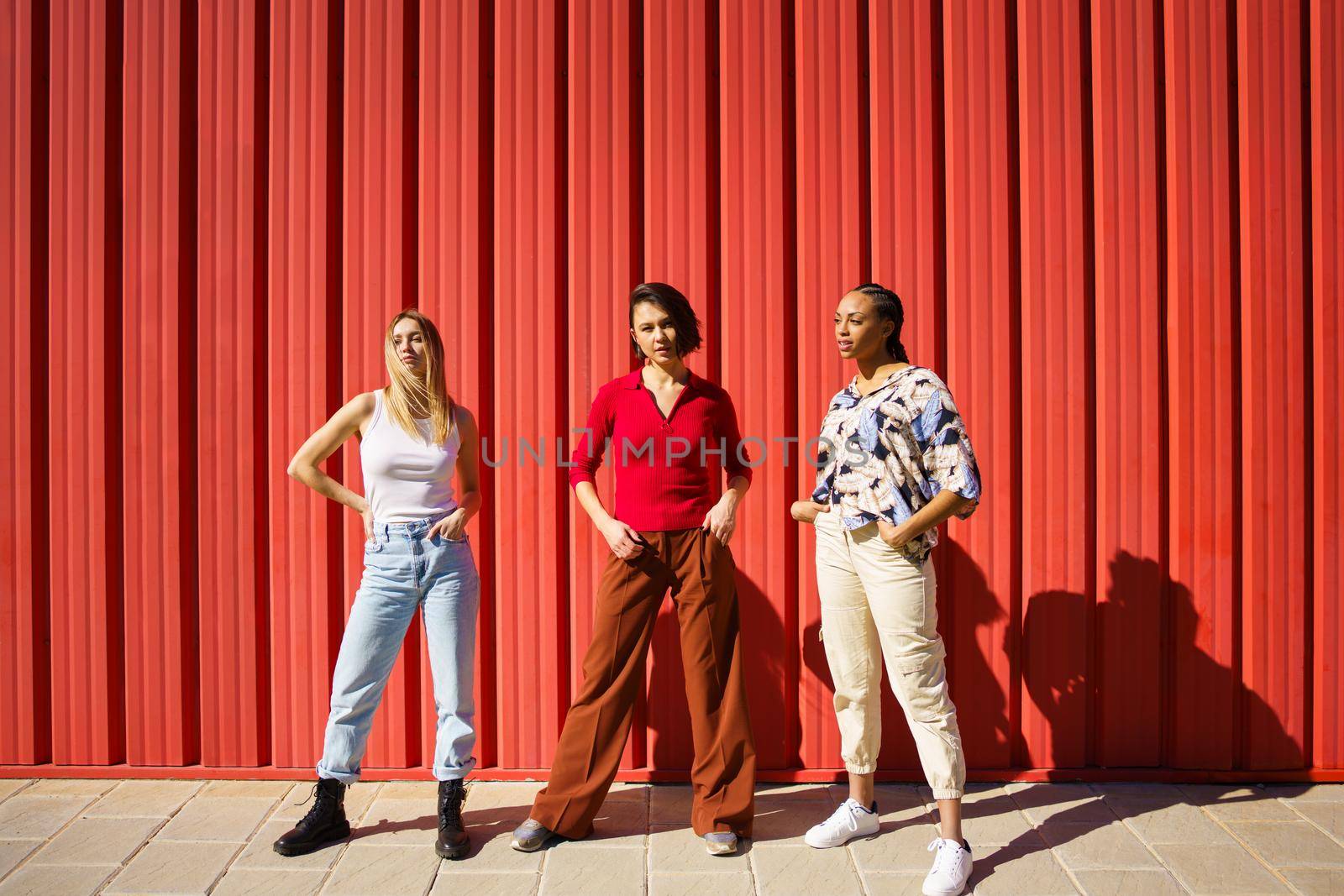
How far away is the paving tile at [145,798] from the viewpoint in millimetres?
3125

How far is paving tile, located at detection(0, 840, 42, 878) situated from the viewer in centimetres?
271

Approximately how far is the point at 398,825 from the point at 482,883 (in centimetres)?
57

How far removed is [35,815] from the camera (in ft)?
10.1

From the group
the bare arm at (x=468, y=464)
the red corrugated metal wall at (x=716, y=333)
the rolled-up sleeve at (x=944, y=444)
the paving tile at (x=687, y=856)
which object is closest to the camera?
the rolled-up sleeve at (x=944, y=444)

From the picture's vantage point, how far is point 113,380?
348 cm

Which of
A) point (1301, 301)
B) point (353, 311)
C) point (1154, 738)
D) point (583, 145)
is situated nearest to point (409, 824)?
point (353, 311)

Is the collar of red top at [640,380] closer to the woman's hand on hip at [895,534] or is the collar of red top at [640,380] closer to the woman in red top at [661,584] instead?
the woman in red top at [661,584]

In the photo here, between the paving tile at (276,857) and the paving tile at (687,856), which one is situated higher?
the paving tile at (276,857)

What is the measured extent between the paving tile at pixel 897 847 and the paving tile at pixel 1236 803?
1.15 m

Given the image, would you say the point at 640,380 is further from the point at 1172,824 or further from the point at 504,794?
the point at 1172,824

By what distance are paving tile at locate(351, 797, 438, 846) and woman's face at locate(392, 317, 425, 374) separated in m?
1.64

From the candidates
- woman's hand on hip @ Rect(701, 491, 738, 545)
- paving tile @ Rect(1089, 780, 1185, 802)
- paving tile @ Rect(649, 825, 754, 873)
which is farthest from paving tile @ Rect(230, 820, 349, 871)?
paving tile @ Rect(1089, 780, 1185, 802)

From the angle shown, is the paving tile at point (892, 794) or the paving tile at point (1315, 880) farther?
the paving tile at point (892, 794)

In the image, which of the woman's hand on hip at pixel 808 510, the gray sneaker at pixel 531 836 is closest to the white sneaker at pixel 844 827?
the gray sneaker at pixel 531 836
